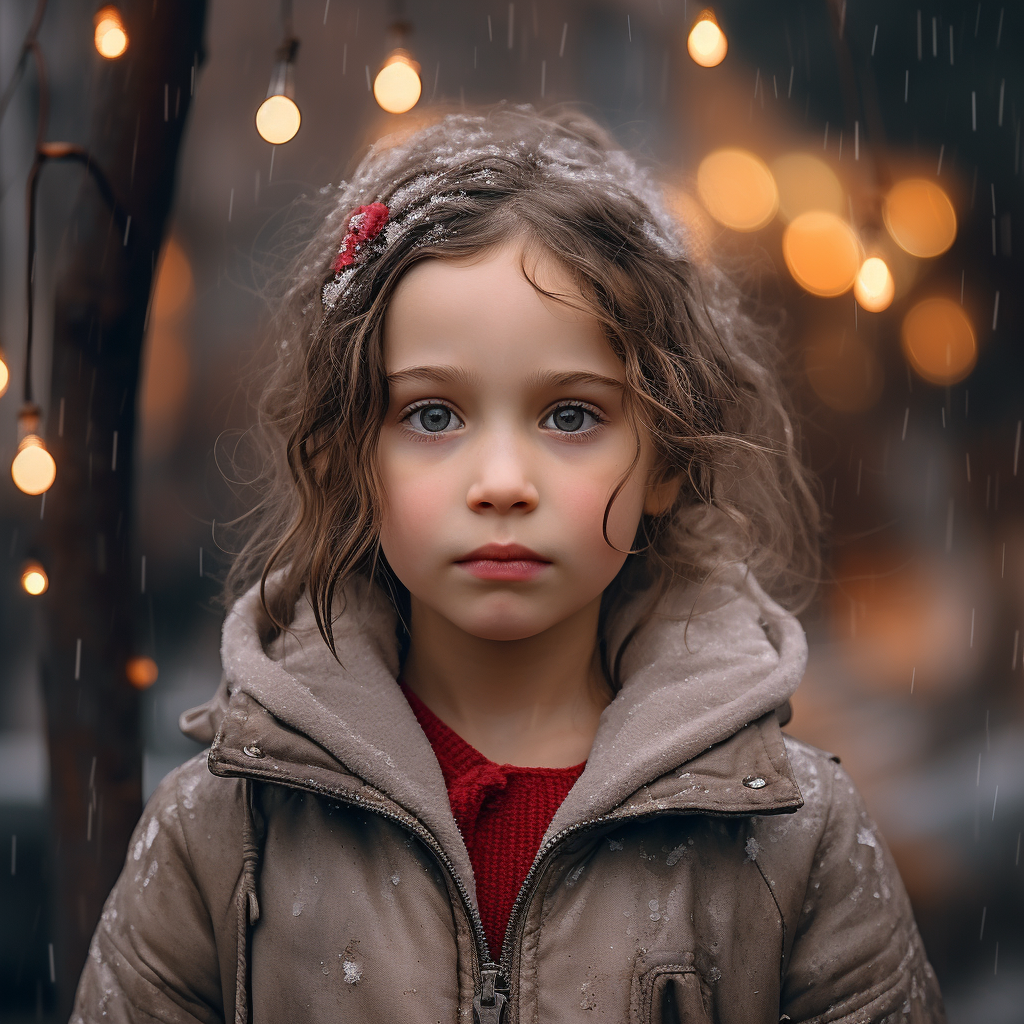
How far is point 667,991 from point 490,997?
0.19 m

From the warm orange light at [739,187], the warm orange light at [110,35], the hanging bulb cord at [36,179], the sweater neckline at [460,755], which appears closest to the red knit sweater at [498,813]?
the sweater neckline at [460,755]

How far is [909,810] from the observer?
243cm

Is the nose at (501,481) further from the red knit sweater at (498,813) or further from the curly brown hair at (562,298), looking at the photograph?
the red knit sweater at (498,813)

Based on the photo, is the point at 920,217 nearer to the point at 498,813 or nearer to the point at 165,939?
the point at 498,813

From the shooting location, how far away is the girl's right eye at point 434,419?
1.01 meters

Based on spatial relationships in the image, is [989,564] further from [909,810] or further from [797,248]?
[797,248]

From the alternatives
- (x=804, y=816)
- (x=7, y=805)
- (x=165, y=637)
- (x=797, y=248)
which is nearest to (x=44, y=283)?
(x=165, y=637)

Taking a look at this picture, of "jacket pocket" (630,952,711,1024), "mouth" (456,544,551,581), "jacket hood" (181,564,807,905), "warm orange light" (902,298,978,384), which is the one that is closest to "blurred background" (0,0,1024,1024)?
"warm orange light" (902,298,978,384)

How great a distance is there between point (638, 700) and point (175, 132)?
1135 millimetres

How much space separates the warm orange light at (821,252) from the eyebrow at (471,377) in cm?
168

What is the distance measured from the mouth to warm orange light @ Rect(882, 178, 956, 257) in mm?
1895

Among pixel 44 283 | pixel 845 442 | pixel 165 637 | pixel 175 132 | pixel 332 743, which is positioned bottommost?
pixel 165 637

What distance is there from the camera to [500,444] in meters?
0.96

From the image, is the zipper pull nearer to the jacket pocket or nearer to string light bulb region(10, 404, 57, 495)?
the jacket pocket
